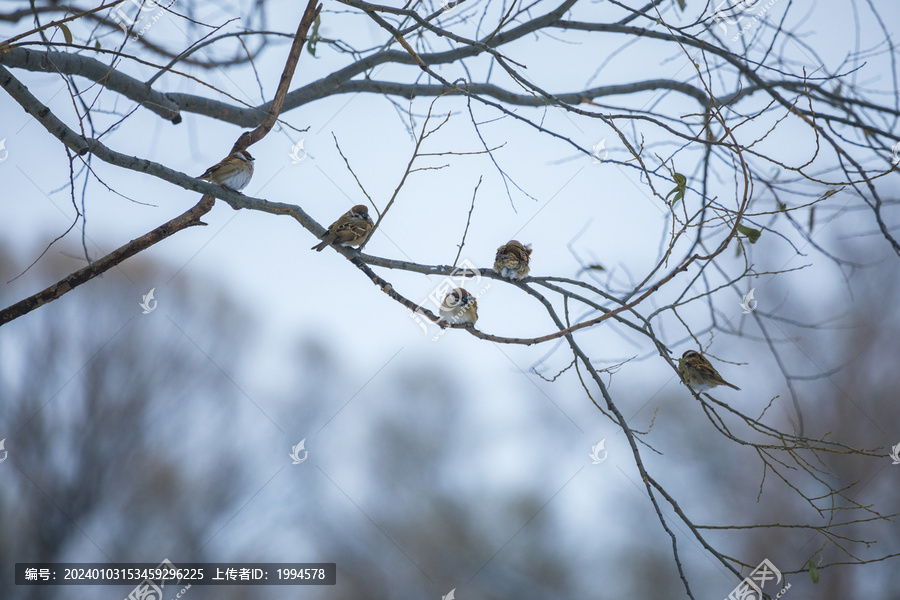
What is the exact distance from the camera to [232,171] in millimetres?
3324

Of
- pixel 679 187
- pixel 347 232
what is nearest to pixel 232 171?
pixel 347 232

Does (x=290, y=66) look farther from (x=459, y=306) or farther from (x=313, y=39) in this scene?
(x=459, y=306)

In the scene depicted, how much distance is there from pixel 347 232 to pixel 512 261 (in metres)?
1.04

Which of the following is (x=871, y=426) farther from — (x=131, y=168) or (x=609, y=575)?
(x=131, y=168)

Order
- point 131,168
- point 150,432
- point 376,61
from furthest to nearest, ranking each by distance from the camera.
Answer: point 150,432 < point 376,61 < point 131,168

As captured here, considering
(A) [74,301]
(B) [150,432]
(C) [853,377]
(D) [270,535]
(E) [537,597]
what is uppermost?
(A) [74,301]

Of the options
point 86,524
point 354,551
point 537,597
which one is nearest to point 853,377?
point 537,597

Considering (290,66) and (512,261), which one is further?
(512,261)

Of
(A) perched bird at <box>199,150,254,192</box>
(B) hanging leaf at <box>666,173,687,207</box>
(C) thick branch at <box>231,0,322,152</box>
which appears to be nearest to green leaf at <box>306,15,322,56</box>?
(C) thick branch at <box>231,0,322,152</box>

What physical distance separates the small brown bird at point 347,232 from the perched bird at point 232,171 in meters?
0.78

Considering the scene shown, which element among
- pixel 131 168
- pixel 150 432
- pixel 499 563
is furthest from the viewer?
pixel 499 563

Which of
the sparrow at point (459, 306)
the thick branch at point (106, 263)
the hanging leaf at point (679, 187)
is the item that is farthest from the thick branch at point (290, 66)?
the sparrow at point (459, 306)

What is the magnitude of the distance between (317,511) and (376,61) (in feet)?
28.0

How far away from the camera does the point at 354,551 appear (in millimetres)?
9539
